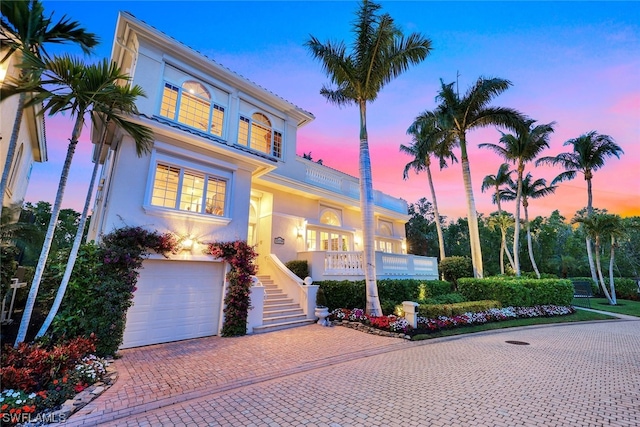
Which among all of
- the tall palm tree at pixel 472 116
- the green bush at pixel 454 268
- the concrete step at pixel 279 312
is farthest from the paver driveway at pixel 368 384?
the green bush at pixel 454 268

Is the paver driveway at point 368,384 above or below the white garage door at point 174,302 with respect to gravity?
below

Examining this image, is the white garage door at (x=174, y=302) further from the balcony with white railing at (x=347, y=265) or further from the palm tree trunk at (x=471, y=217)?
the palm tree trunk at (x=471, y=217)

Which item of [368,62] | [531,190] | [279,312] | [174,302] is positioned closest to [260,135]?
[368,62]

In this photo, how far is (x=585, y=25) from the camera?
10312mm

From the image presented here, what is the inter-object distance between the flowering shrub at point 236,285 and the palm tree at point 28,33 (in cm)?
519

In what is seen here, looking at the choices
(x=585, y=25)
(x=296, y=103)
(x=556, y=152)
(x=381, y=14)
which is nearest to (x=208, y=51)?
(x=296, y=103)

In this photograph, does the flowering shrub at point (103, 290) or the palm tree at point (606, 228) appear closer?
the flowering shrub at point (103, 290)

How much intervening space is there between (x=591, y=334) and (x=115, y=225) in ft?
56.3

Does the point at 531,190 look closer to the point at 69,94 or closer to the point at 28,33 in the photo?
the point at 69,94

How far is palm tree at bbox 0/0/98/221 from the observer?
4.59 meters

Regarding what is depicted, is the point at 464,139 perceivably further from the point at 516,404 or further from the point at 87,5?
the point at 87,5

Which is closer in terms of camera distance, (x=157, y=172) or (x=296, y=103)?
(x=157, y=172)

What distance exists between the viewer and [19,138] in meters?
9.99

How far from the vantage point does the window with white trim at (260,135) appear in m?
12.7
